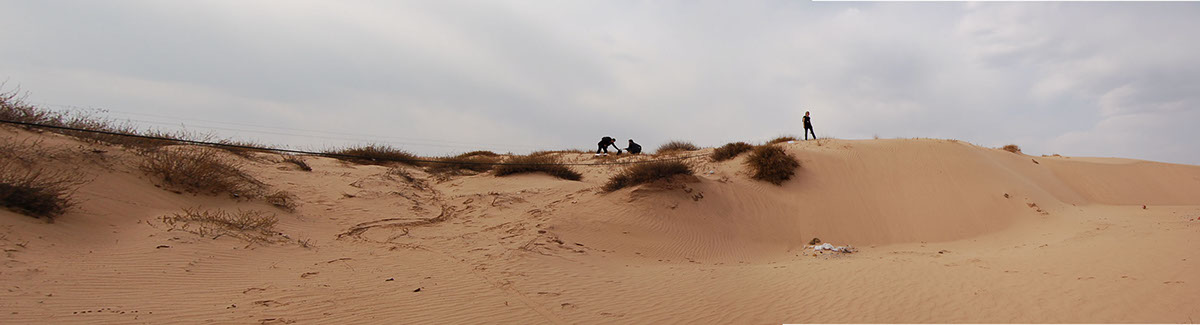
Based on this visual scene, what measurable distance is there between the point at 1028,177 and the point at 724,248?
11.5 meters

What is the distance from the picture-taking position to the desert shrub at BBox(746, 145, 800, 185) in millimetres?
13477

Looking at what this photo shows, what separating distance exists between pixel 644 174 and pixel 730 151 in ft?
16.5

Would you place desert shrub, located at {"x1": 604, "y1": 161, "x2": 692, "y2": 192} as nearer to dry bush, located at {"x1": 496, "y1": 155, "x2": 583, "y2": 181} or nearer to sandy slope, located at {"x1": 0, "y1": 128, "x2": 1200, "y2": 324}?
sandy slope, located at {"x1": 0, "y1": 128, "x2": 1200, "y2": 324}

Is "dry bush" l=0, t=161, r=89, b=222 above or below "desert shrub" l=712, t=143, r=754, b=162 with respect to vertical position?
below

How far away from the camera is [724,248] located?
10062 millimetres

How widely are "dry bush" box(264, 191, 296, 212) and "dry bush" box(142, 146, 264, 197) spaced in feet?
0.99

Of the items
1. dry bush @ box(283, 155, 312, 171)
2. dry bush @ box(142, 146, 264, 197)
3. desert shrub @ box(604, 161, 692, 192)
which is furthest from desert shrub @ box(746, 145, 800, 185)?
dry bush @ box(283, 155, 312, 171)

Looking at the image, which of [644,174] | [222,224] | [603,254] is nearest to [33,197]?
[222,224]

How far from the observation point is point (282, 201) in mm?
9008

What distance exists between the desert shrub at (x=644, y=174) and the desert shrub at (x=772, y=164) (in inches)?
114

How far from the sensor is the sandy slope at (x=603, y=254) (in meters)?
4.84

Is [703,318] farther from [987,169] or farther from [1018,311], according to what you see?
[987,169]

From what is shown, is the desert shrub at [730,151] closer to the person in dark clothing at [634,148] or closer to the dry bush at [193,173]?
the person in dark clothing at [634,148]

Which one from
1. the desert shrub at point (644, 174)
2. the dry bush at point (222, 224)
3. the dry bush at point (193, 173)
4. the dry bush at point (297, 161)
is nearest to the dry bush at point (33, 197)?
the dry bush at point (222, 224)
